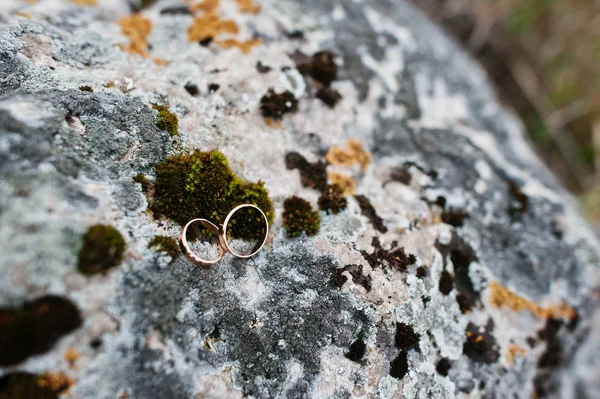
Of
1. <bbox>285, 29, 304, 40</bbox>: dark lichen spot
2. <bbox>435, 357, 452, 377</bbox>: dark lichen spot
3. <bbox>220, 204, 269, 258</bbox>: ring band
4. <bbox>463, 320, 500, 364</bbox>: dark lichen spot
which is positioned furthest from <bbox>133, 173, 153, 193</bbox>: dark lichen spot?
<bbox>463, 320, 500, 364</bbox>: dark lichen spot

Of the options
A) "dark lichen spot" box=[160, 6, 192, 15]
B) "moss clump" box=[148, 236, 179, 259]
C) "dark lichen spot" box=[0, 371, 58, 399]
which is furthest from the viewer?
"dark lichen spot" box=[160, 6, 192, 15]

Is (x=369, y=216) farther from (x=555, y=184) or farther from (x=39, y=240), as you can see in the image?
(x=555, y=184)

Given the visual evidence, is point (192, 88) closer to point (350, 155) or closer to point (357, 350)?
point (350, 155)

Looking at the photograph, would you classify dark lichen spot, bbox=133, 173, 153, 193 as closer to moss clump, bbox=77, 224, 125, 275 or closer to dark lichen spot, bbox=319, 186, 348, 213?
moss clump, bbox=77, 224, 125, 275

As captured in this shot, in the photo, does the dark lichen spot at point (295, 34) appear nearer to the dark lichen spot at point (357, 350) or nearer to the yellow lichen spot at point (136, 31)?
the yellow lichen spot at point (136, 31)

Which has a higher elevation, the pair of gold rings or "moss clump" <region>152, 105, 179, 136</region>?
"moss clump" <region>152, 105, 179, 136</region>

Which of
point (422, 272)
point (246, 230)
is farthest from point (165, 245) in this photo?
point (422, 272)

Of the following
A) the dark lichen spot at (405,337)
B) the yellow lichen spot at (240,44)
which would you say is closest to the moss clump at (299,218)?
the dark lichen spot at (405,337)
